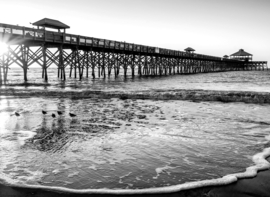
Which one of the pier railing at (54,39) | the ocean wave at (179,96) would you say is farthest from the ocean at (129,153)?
the pier railing at (54,39)

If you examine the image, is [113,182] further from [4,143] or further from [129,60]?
[129,60]

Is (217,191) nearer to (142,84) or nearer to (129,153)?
(129,153)

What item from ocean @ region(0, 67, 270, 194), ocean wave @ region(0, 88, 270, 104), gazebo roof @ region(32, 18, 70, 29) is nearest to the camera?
ocean @ region(0, 67, 270, 194)

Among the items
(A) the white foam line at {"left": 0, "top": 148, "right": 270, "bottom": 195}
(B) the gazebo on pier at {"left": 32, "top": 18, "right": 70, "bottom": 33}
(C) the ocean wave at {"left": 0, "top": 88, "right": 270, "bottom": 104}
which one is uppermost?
(B) the gazebo on pier at {"left": 32, "top": 18, "right": 70, "bottom": 33}

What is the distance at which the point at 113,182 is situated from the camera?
3301 millimetres

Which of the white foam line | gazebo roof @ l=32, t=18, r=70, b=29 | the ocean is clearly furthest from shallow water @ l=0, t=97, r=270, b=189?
gazebo roof @ l=32, t=18, r=70, b=29

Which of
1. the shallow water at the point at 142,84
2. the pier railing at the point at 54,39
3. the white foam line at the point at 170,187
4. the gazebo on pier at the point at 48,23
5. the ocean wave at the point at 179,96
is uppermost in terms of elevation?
the gazebo on pier at the point at 48,23

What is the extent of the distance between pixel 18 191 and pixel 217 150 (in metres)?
3.20

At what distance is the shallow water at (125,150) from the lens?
11.3ft

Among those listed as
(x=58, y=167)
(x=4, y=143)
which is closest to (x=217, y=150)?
(x=58, y=167)

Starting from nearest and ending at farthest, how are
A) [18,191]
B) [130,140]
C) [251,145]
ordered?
1. [18,191]
2. [251,145]
3. [130,140]

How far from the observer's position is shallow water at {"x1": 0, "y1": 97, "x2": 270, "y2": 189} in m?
3.45

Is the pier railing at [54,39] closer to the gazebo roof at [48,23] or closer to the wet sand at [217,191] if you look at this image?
the gazebo roof at [48,23]

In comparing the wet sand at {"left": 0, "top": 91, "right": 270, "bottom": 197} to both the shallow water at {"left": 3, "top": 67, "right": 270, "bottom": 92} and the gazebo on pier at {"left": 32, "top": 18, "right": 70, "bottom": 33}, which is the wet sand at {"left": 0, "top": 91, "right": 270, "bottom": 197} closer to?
the shallow water at {"left": 3, "top": 67, "right": 270, "bottom": 92}
